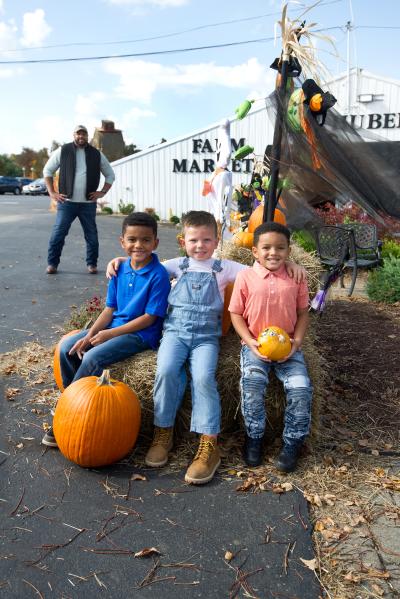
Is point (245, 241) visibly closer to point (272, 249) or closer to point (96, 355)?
point (272, 249)

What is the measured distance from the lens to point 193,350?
125 inches

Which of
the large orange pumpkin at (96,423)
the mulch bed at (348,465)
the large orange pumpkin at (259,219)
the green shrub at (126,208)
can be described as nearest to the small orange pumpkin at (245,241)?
the large orange pumpkin at (259,219)

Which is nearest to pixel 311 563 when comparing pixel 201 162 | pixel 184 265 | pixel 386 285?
pixel 184 265

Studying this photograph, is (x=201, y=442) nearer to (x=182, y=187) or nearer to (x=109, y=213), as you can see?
(x=182, y=187)

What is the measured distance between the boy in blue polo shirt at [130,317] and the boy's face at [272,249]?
648mm

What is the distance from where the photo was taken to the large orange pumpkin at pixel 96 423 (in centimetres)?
276

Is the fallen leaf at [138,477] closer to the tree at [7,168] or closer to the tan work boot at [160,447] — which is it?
the tan work boot at [160,447]

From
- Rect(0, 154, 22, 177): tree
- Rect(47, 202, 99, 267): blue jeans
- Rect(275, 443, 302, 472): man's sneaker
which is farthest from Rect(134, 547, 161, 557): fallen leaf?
Rect(0, 154, 22, 177): tree

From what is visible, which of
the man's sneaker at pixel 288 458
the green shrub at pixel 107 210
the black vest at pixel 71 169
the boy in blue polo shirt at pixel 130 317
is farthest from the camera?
the green shrub at pixel 107 210

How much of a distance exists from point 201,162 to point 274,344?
17752mm

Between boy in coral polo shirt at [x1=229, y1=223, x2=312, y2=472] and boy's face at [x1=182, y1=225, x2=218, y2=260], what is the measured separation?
0.30m

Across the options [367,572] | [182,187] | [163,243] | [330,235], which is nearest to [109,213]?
[182,187]

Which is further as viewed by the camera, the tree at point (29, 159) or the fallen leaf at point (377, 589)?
the tree at point (29, 159)

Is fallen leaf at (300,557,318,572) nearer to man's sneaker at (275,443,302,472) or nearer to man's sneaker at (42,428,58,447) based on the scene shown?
man's sneaker at (275,443,302,472)
